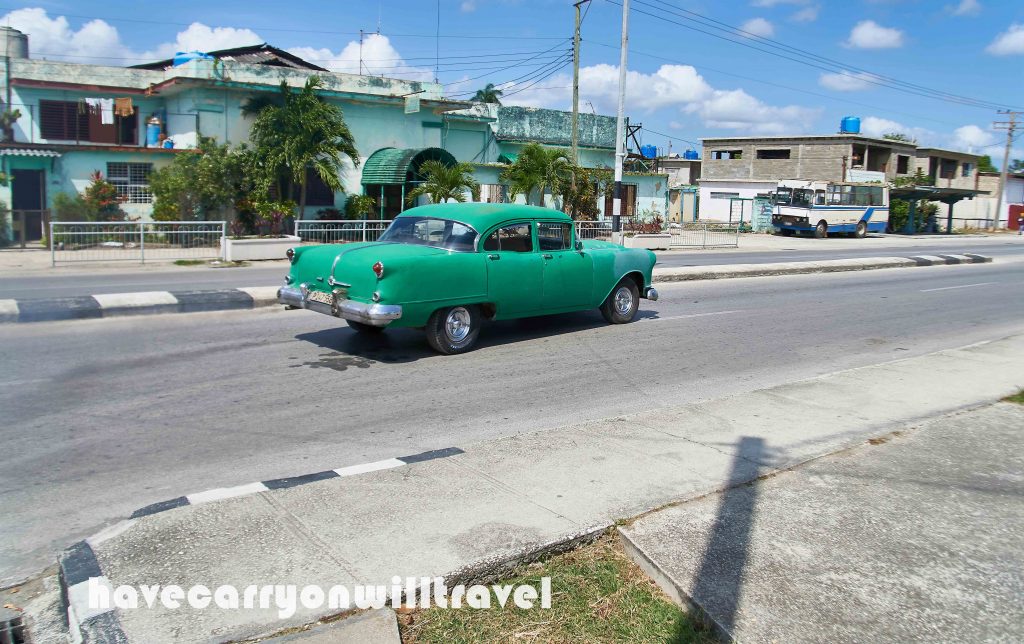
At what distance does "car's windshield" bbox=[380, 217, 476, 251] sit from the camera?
32.1ft

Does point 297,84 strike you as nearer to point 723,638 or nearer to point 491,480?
point 491,480

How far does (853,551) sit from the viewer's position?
176 inches

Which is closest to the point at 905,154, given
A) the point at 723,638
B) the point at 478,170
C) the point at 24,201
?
the point at 478,170

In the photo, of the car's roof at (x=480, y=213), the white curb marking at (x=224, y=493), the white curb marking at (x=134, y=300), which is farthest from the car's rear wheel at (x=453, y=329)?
the white curb marking at (x=134, y=300)

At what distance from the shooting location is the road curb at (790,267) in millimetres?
18969

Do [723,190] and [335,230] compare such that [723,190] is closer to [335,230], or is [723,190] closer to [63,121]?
[335,230]

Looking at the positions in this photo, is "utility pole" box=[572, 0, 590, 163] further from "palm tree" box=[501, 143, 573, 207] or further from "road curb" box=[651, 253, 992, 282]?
"road curb" box=[651, 253, 992, 282]

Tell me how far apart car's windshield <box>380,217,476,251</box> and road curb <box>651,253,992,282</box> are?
8528 mm

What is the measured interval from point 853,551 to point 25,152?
26126 millimetres

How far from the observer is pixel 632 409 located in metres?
7.77

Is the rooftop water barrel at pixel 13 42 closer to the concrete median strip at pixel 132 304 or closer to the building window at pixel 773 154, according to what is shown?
the concrete median strip at pixel 132 304

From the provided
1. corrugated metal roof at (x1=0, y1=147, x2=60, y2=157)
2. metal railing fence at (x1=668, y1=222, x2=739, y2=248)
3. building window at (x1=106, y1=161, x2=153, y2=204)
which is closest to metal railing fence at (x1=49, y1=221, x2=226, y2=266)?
building window at (x1=106, y1=161, x2=153, y2=204)

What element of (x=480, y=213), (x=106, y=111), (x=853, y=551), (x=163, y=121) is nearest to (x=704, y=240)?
(x=163, y=121)

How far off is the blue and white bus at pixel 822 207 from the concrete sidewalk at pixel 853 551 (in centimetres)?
4118
